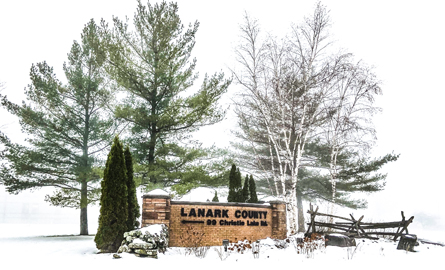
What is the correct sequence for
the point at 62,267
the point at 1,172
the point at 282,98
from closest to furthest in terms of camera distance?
the point at 62,267 → the point at 282,98 → the point at 1,172

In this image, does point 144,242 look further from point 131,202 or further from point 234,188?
point 234,188

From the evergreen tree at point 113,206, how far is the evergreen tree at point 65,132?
8.10 m

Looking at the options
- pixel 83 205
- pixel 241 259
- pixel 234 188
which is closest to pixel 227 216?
pixel 241 259

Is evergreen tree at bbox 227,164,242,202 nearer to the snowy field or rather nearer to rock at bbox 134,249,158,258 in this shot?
the snowy field

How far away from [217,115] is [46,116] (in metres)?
10.2

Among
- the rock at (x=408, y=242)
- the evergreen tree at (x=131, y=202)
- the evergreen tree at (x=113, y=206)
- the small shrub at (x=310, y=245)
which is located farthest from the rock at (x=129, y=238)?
the rock at (x=408, y=242)

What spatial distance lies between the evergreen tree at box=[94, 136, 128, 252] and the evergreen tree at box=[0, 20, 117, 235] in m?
8.10

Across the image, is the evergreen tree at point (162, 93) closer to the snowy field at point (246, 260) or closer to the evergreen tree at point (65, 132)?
the evergreen tree at point (65, 132)

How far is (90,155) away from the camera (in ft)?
64.1

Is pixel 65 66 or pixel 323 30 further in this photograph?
pixel 65 66

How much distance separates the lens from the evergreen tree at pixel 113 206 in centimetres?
954

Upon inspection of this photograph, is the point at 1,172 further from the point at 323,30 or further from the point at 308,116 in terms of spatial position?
the point at 323,30

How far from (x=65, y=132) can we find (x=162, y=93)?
22.9 ft

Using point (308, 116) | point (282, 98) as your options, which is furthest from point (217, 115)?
point (308, 116)
